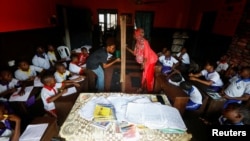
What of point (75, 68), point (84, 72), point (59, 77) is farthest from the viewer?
point (75, 68)

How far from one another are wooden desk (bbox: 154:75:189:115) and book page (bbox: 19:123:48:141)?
163 cm

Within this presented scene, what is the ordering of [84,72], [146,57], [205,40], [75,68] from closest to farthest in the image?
[146,57] < [84,72] < [75,68] < [205,40]

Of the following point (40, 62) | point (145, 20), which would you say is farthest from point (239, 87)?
point (145, 20)

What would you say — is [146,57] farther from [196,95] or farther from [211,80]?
[211,80]

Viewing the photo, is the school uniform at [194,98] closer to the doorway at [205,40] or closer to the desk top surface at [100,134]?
the desk top surface at [100,134]

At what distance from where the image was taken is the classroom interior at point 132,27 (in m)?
3.09

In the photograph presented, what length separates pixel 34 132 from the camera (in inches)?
49.3

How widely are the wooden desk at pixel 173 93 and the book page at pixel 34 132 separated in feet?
5.34

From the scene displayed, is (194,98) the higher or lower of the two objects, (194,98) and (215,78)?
the lower

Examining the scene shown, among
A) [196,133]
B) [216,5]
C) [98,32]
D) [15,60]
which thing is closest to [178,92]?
[196,133]

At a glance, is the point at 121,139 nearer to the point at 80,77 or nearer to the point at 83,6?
the point at 80,77

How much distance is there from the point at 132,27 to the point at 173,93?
481 centimetres

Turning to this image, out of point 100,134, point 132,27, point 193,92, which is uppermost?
point 132,27

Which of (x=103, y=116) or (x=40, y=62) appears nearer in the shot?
(x=103, y=116)
